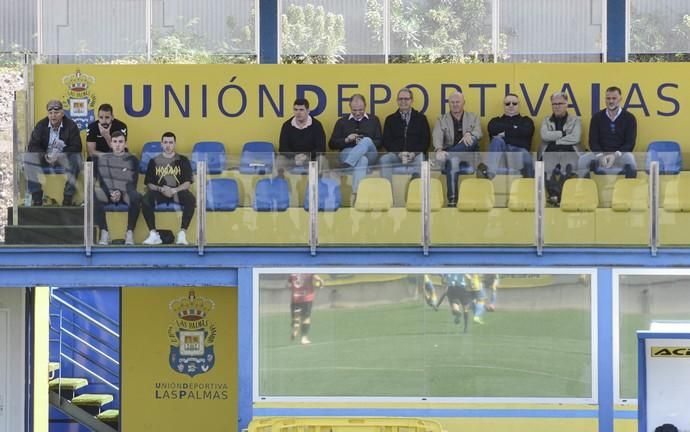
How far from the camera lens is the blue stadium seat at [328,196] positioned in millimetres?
16375

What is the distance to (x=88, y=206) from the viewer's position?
53.6ft

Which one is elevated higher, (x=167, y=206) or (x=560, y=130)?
(x=560, y=130)

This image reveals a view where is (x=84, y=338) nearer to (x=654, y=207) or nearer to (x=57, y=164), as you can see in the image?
(x=57, y=164)

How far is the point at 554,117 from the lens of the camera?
1764 cm

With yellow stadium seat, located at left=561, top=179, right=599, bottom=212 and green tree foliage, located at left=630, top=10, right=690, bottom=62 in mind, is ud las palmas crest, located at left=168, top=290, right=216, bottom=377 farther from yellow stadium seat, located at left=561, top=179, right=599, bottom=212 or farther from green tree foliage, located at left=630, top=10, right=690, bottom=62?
green tree foliage, located at left=630, top=10, right=690, bottom=62

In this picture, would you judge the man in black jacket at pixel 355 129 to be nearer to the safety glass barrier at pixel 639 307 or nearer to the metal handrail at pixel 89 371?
the safety glass barrier at pixel 639 307

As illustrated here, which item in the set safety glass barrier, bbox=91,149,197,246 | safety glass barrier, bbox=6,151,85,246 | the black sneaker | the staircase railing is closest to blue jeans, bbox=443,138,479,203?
safety glass barrier, bbox=91,149,197,246

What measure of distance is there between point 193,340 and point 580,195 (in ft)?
18.0

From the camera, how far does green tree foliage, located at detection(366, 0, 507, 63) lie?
19109 millimetres

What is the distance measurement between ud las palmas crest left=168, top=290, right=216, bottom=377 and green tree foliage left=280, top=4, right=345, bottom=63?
3260 mm

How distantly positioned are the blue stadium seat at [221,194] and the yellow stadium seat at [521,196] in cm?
293

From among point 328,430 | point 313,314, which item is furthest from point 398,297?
point 328,430

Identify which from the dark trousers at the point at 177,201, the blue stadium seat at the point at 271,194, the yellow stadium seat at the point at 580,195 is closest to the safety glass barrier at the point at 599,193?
the yellow stadium seat at the point at 580,195

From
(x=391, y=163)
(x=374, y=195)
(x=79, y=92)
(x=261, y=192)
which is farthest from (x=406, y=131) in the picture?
(x=79, y=92)
